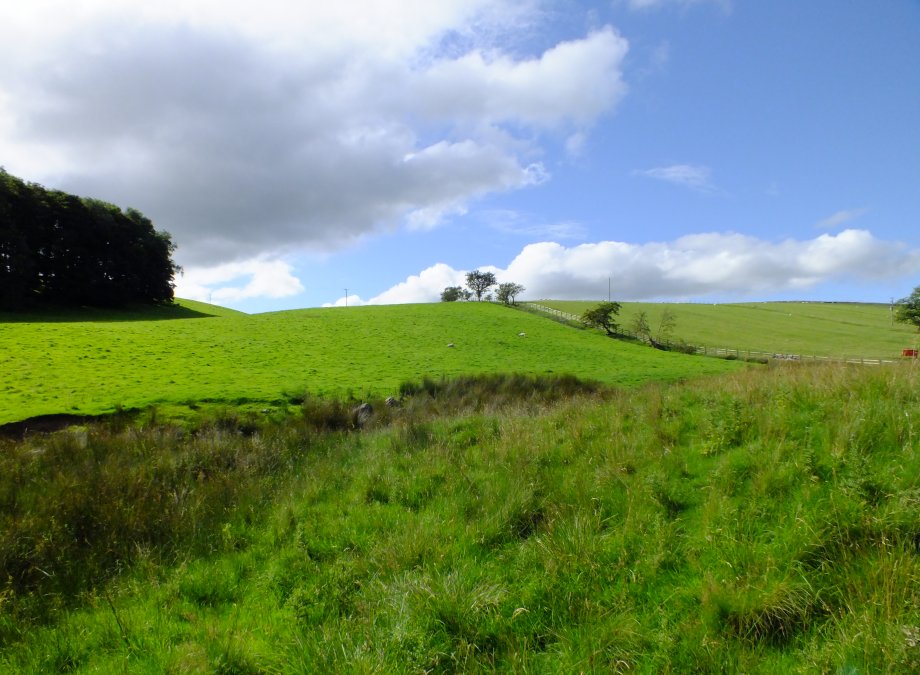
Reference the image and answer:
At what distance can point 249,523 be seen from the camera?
6.14 metres

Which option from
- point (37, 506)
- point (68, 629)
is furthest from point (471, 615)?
point (37, 506)

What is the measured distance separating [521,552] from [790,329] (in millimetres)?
105343

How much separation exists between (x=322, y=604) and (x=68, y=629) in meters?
2.16

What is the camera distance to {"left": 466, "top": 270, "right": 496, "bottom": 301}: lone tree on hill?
12725 cm

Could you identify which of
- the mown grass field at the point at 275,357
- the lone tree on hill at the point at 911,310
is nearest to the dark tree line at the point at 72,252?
the mown grass field at the point at 275,357

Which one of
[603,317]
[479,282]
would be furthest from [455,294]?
[603,317]

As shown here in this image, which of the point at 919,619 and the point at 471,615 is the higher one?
the point at 919,619

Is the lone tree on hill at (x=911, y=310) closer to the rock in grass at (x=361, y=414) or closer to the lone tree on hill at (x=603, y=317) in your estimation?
the lone tree on hill at (x=603, y=317)

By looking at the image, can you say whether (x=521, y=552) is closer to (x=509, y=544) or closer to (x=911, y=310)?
(x=509, y=544)

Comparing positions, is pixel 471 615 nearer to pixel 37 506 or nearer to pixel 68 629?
pixel 68 629

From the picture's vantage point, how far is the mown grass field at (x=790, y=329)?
234 feet

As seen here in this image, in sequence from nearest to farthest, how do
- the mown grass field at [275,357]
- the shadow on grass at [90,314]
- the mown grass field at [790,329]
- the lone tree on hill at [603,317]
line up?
the mown grass field at [275,357]
the shadow on grass at [90,314]
the lone tree on hill at [603,317]
the mown grass field at [790,329]

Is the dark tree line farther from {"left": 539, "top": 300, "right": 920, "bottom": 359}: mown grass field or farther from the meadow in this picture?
{"left": 539, "top": 300, "right": 920, "bottom": 359}: mown grass field

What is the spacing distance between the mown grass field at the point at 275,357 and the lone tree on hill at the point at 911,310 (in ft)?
159
